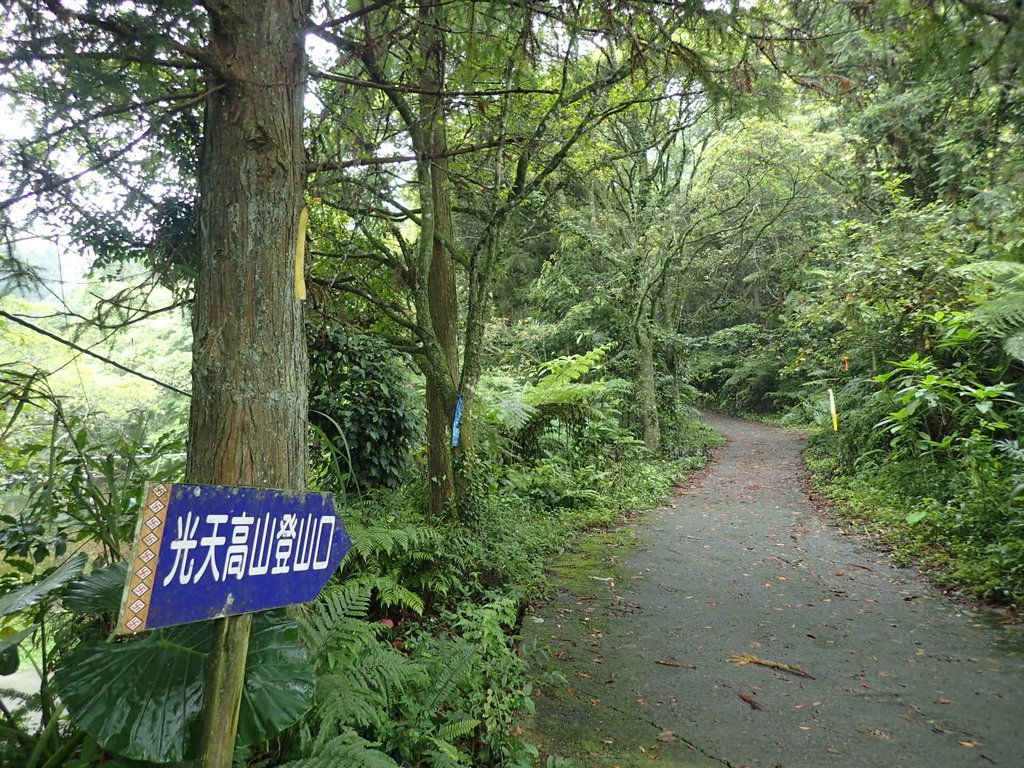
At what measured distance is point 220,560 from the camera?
165 cm

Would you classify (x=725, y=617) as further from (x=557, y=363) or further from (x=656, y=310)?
(x=656, y=310)

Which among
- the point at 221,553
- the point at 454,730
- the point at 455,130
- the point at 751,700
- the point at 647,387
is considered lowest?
the point at 751,700

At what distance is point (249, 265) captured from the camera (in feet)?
7.81

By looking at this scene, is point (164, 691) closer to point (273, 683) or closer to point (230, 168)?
point (273, 683)

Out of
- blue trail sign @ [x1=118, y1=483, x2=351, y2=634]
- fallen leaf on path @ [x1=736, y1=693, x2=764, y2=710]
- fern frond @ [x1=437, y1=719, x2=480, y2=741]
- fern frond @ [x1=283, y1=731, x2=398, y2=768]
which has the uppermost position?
blue trail sign @ [x1=118, y1=483, x2=351, y2=634]

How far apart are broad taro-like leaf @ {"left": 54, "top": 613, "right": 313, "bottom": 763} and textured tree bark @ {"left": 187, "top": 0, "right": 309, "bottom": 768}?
61cm

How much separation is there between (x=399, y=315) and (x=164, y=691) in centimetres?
396

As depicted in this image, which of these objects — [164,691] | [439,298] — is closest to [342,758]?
[164,691]

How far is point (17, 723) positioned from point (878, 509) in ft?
28.1

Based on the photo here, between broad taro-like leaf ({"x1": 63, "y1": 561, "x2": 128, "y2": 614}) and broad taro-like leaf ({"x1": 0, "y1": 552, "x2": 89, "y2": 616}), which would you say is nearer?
broad taro-like leaf ({"x1": 63, "y1": 561, "x2": 128, "y2": 614})

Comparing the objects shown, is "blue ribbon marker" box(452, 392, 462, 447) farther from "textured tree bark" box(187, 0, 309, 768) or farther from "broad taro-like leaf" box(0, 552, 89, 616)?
"broad taro-like leaf" box(0, 552, 89, 616)

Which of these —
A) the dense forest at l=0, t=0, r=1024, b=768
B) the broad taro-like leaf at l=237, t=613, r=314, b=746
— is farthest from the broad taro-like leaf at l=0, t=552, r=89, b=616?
the broad taro-like leaf at l=237, t=613, r=314, b=746

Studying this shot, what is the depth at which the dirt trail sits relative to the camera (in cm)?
304

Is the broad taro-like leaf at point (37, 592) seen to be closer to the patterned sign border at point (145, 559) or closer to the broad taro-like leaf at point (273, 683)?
the broad taro-like leaf at point (273, 683)
